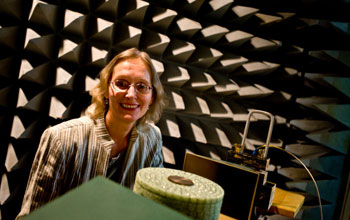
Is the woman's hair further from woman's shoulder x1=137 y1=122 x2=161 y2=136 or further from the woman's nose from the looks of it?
the woman's nose

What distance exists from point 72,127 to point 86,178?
0.76 feet

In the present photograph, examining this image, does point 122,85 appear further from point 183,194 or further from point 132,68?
point 183,194

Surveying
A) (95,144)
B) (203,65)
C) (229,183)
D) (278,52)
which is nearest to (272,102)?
(278,52)

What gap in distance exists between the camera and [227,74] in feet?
7.41

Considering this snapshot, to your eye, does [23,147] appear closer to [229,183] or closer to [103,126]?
[103,126]

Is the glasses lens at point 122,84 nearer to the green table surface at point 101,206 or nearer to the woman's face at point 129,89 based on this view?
the woman's face at point 129,89

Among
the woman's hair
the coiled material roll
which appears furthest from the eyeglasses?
the coiled material roll

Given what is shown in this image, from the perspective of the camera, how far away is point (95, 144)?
42.4 inches

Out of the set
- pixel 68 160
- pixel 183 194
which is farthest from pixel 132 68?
pixel 183 194

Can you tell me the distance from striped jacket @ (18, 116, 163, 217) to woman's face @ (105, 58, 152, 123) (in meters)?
0.11

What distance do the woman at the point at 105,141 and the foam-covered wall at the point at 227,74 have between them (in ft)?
2.01

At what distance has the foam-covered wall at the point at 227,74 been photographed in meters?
1.69

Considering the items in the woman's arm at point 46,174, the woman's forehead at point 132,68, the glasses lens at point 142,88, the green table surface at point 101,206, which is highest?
the woman's forehead at point 132,68

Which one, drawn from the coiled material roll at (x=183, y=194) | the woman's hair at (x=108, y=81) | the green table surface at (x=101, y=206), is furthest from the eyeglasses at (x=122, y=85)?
the green table surface at (x=101, y=206)
